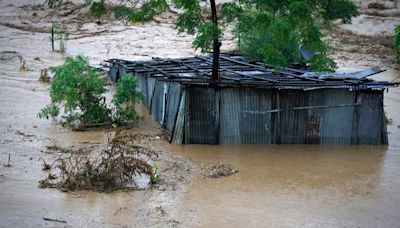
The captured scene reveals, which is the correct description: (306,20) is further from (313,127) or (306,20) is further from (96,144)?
(96,144)

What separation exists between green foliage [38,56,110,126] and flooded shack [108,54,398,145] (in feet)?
5.19

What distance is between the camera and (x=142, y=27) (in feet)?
85.8

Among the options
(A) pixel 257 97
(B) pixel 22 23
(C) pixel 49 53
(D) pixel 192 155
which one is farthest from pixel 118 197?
(B) pixel 22 23

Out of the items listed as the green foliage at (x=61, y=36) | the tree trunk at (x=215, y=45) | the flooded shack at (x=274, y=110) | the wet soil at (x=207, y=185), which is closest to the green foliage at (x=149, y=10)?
the tree trunk at (x=215, y=45)

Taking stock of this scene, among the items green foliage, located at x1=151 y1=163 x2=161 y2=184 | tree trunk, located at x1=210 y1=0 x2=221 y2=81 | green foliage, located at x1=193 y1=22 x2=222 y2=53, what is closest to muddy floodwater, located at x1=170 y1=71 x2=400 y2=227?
green foliage, located at x1=151 y1=163 x2=161 y2=184

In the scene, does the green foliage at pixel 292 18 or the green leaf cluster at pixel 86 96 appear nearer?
the green foliage at pixel 292 18

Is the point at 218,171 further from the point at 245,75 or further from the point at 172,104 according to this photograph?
the point at 245,75

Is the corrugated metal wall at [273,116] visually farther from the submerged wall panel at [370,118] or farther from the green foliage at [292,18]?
the green foliage at [292,18]

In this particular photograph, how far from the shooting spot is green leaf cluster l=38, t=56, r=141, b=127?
1266cm

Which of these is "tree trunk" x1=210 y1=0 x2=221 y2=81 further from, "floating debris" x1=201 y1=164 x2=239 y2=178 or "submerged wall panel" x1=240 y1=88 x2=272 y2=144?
"floating debris" x1=201 y1=164 x2=239 y2=178

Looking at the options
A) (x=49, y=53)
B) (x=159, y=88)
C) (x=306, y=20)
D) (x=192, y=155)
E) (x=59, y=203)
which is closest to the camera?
(x=59, y=203)

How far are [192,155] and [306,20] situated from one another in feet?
11.3

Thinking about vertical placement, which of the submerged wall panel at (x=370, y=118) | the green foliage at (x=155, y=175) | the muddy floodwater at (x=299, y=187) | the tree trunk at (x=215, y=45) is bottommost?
the muddy floodwater at (x=299, y=187)

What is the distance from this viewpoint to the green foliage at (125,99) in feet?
42.1
